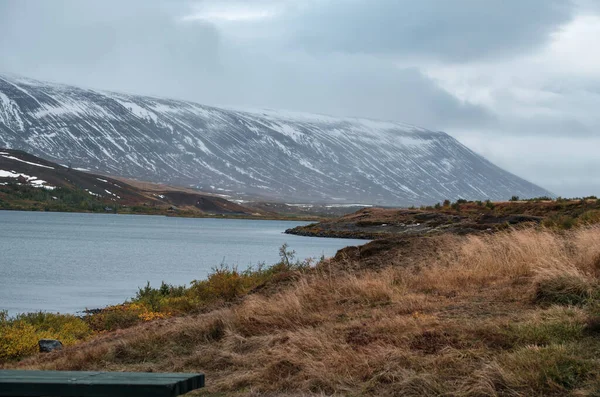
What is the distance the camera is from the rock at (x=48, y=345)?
14742 mm

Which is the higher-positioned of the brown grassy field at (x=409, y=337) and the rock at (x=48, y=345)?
the brown grassy field at (x=409, y=337)

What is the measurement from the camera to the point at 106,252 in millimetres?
57375

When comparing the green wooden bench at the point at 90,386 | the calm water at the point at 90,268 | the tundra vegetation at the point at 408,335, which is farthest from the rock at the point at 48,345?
the calm water at the point at 90,268

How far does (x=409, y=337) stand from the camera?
9609 mm

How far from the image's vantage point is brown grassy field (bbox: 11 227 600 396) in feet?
26.3

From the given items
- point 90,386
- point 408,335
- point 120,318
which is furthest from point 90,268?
point 90,386

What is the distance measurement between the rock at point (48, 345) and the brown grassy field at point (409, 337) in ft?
5.55

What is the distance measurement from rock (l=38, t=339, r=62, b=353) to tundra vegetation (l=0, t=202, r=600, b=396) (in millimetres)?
413

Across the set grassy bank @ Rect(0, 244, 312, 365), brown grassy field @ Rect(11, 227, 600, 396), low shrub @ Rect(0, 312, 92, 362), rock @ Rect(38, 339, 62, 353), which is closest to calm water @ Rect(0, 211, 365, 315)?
low shrub @ Rect(0, 312, 92, 362)

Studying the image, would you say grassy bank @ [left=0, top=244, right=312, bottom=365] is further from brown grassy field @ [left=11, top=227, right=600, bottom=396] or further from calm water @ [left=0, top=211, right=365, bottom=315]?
calm water @ [left=0, top=211, right=365, bottom=315]

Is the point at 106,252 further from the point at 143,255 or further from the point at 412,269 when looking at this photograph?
the point at 412,269

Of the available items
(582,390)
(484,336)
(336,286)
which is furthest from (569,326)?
(336,286)

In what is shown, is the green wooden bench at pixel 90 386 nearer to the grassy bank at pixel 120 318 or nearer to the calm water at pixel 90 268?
A: the grassy bank at pixel 120 318

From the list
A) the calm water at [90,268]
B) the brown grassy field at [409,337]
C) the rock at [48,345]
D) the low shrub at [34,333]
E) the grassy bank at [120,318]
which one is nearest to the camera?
the brown grassy field at [409,337]
